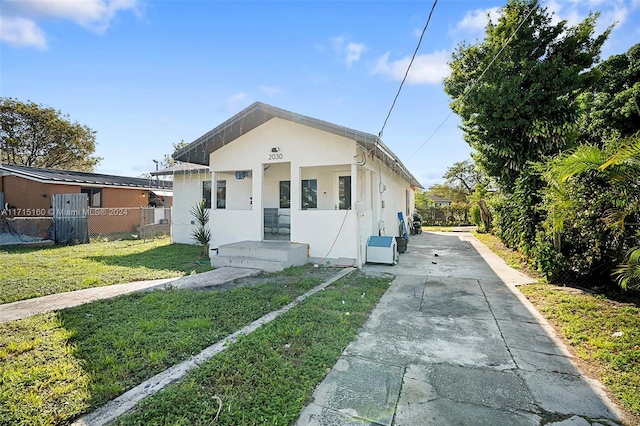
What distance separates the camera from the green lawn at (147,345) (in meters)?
2.60

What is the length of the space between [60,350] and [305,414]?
2936 millimetres

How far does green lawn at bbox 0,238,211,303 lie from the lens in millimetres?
6271

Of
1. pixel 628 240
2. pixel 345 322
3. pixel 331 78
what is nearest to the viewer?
pixel 345 322

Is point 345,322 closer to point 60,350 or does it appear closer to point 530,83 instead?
point 60,350

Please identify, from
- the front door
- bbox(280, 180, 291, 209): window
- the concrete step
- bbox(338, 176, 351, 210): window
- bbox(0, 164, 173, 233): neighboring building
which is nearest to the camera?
the concrete step

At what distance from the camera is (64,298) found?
18.0 ft

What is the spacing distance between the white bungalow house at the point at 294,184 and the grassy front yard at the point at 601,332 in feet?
14.7

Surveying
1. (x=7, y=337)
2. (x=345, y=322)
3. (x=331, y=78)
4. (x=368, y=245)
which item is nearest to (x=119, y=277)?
(x=7, y=337)

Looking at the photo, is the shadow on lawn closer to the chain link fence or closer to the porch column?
the porch column

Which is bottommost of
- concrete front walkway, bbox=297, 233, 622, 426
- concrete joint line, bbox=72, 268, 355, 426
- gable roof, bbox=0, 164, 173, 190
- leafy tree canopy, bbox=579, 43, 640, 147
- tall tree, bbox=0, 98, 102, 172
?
concrete front walkway, bbox=297, 233, 622, 426

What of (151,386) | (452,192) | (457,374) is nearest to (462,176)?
(452,192)

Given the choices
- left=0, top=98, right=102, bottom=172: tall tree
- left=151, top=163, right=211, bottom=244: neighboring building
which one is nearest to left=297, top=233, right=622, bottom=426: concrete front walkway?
left=151, top=163, right=211, bottom=244: neighboring building

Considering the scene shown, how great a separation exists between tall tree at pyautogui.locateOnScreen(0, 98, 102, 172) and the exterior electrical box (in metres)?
29.0

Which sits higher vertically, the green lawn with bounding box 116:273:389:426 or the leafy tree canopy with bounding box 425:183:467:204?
the leafy tree canopy with bounding box 425:183:467:204
